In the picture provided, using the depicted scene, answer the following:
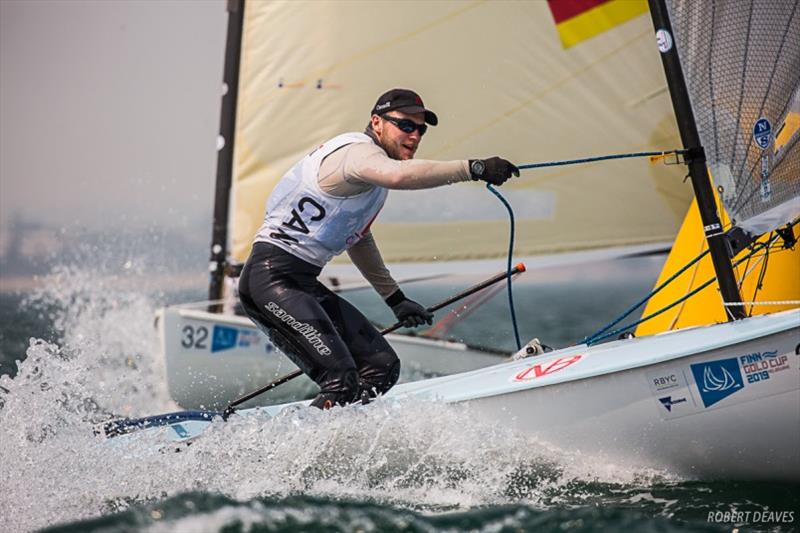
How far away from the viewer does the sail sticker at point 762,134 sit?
3.37m

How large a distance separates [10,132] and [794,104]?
52.5ft

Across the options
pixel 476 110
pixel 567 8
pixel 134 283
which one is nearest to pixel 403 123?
pixel 476 110

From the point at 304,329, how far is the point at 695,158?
4.37ft

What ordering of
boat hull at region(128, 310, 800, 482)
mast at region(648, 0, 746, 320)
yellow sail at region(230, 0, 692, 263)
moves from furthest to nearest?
yellow sail at region(230, 0, 692, 263)
mast at region(648, 0, 746, 320)
boat hull at region(128, 310, 800, 482)

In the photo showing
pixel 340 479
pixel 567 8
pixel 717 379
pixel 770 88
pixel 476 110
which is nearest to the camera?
pixel 717 379

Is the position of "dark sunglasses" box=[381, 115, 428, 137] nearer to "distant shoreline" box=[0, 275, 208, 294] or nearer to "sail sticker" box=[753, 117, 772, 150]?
"sail sticker" box=[753, 117, 772, 150]

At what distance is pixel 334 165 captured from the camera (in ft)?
10.8

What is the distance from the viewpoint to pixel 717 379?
2.97 metres

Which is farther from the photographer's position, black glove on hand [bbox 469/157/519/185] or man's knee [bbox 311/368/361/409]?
man's knee [bbox 311/368/361/409]

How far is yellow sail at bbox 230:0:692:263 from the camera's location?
249 inches

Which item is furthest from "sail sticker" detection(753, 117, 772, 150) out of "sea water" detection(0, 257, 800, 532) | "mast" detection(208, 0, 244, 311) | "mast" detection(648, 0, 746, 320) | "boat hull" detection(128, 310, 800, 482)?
"mast" detection(208, 0, 244, 311)

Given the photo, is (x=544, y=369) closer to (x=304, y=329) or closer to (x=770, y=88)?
(x=304, y=329)

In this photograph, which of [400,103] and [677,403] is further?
[400,103]

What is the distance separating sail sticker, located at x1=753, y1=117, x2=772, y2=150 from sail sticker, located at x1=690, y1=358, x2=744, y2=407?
80cm
